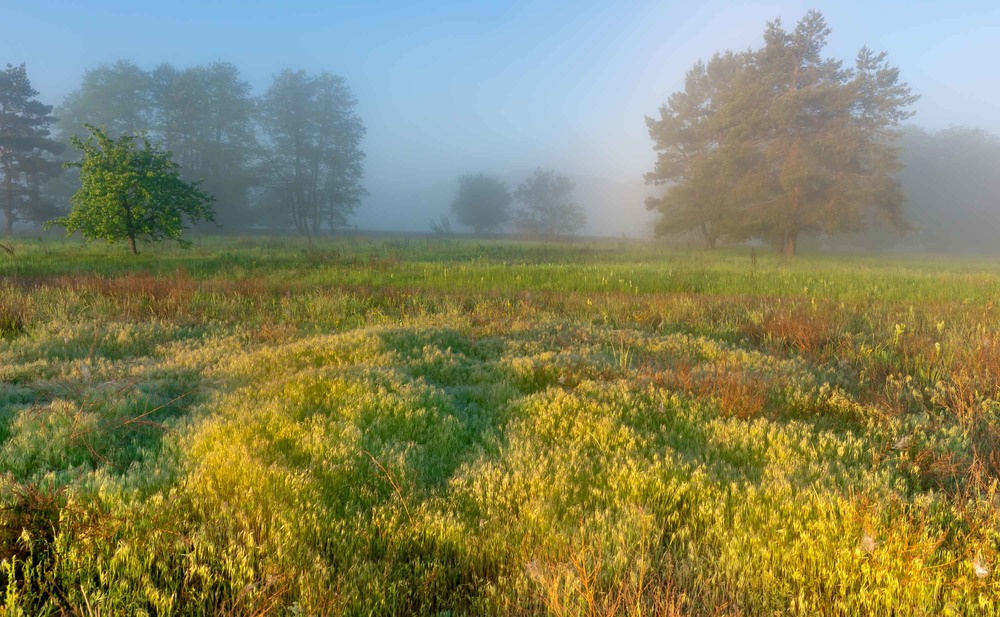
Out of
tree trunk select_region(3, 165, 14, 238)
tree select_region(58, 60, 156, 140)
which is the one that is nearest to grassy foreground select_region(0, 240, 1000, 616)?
tree trunk select_region(3, 165, 14, 238)

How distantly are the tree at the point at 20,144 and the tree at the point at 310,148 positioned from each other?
1802cm

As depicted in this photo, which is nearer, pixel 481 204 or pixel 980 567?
pixel 980 567

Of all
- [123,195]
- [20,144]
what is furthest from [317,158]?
[123,195]

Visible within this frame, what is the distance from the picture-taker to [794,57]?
35.6 m

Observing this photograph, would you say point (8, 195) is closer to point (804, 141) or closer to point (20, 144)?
point (20, 144)

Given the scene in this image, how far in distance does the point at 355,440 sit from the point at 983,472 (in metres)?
4.78

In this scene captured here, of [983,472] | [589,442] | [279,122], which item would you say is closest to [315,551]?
[589,442]

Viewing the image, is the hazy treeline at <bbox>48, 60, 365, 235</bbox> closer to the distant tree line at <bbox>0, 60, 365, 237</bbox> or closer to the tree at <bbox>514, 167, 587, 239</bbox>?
the distant tree line at <bbox>0, 60, 365, 237</bbox>

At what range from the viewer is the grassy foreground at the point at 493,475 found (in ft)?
8.74

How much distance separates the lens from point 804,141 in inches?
1351

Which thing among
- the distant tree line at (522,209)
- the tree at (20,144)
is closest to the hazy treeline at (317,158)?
the tree at (20,144)

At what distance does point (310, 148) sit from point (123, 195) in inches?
1480

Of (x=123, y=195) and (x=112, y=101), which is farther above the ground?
(x=112, y=101)

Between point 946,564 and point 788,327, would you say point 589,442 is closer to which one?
point 946,564
